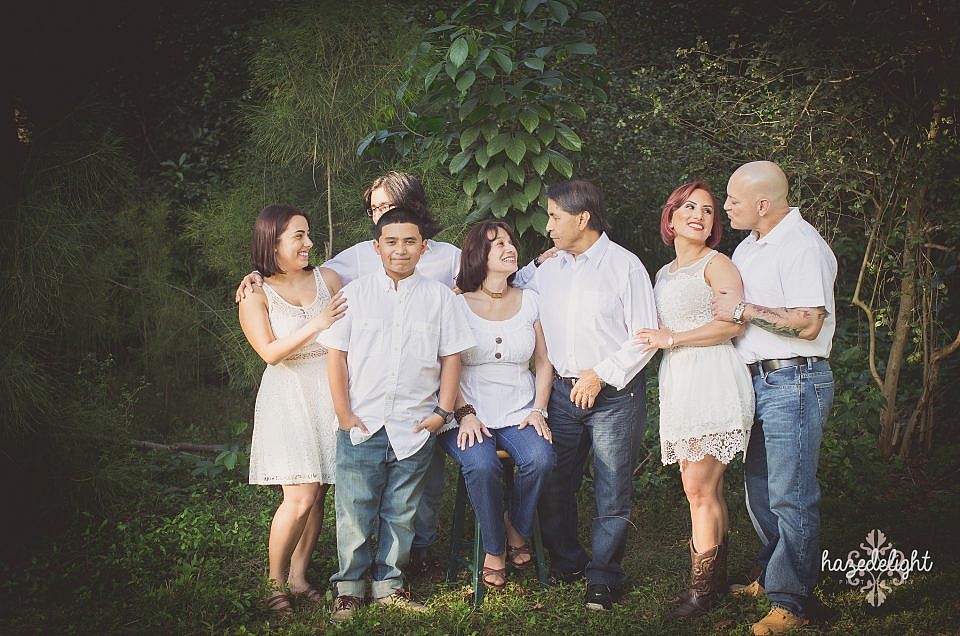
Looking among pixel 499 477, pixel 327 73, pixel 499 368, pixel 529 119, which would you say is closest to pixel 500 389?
pixel 499 368

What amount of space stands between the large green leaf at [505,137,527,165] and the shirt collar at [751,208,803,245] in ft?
5.26

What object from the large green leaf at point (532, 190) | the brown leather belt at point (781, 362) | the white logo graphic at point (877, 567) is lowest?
the white logo graphic at point (877, 567)

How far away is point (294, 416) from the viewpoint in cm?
343

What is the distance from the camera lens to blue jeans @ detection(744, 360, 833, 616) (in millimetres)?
3068

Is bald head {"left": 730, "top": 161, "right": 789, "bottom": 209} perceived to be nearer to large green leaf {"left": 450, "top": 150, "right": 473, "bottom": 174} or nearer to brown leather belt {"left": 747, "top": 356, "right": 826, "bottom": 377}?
brown leather belt {"left": 747, "top": 356, "right": 826, "bottom": 377}

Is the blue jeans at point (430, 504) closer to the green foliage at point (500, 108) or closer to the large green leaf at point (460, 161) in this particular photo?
the green foliage at point (500, 108)

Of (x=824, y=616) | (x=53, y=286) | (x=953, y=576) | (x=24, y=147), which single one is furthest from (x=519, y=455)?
(x=24, y=147)

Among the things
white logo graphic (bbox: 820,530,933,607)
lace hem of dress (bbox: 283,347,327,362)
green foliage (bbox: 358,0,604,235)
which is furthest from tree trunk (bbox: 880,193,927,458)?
lace hem of dress (bbox: 283,347,327,362)

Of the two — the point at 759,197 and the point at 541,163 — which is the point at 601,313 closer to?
the point at 759,197

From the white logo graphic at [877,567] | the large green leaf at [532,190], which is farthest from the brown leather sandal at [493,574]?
the large green leaf at [532,190]

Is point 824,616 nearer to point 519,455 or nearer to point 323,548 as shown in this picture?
point 519,455

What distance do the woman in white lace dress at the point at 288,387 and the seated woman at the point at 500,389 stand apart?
0.53 m

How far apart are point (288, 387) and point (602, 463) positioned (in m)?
1.29

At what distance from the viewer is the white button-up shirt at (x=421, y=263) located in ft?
12.6
